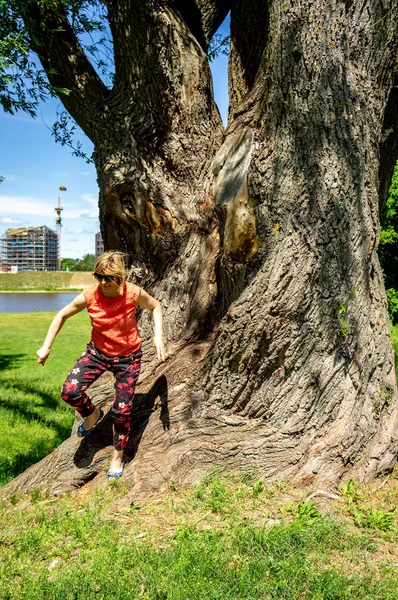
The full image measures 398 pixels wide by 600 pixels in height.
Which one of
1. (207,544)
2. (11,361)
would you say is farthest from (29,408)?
(11,361)

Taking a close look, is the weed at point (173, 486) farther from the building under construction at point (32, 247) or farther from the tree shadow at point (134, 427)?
the building under construction at point (32, 247)

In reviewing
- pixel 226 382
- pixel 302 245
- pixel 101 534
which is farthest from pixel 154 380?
pixel 302 245

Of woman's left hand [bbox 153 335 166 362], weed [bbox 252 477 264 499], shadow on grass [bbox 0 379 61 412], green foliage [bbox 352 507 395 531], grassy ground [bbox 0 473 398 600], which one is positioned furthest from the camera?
shadow on grass [bbox 0 379 61 412]

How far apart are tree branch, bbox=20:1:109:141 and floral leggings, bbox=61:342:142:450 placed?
208 centimetres

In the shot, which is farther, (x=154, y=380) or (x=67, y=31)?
(x=67, y=31)

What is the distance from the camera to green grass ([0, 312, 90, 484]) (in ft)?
17.6

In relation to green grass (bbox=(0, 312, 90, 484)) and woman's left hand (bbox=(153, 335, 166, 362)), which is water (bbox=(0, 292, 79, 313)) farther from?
woman's left hand (bbox=(153, 335, 166, 362))

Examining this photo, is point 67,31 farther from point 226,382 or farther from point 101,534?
point 101,534

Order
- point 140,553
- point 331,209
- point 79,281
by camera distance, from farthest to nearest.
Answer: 1. point 79,281
2. point 331,209
3. point 140,553

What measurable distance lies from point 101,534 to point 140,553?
35 centimetres

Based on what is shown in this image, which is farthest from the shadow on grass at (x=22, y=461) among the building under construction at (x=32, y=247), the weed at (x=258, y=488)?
the building under construction at (x=32, y=247)

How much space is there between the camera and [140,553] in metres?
2.78

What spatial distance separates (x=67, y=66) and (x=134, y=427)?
132 inches

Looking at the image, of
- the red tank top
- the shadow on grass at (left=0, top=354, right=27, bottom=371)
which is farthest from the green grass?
the red tank top
